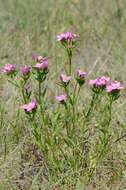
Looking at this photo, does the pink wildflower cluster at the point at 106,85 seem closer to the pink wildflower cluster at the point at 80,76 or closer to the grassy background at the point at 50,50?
the pink wildflower cluster at the point at 80,76

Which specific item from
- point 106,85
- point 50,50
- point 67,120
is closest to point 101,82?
point 106,85

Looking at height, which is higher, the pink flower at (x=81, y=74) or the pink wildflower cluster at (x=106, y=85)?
the pink flower at (x=81, y=74)

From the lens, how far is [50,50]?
3564mm

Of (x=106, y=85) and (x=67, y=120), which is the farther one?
(x=67, y=120)

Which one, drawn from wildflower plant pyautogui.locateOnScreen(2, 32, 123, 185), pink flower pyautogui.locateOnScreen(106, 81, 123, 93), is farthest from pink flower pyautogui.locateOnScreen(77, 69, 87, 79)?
pink flower pyautogui.locateOnScreen(106, 81, 123, 93)

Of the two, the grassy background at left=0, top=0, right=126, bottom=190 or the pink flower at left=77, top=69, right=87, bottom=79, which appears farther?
the grassy background at left=0, top=0, right=126, bottom=190

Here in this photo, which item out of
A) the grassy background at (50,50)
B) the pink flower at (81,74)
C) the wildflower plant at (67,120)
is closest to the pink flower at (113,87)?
the wildflower plant at (67,120)

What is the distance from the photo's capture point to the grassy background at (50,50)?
2229 millimetres

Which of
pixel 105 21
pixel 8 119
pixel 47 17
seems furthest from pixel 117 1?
pixel 8 119

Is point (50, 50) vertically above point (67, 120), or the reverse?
point (50, 50)

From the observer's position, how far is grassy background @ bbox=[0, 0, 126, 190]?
2.23 metres

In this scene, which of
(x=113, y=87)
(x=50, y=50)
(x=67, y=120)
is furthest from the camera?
(x=50, y=50)

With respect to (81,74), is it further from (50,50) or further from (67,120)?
(50,50)

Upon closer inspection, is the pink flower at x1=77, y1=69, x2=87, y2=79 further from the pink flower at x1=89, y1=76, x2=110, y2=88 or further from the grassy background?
the grassy background
